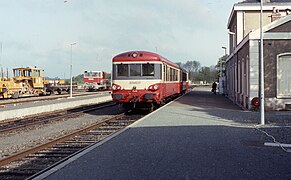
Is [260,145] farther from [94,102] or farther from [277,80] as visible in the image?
[94,102]

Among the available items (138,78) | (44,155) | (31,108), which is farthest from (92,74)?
(44,155)

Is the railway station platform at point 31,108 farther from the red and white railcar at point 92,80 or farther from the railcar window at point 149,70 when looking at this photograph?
the red and white railcar at point 92,80

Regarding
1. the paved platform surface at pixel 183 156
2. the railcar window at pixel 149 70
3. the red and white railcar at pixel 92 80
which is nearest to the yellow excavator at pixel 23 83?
the red and white railcar at pixel 92 80

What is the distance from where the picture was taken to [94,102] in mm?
30047

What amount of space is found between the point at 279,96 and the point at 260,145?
9941 millimetres

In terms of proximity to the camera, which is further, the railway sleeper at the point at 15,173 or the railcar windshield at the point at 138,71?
the railcar windshield at the point at 138,71

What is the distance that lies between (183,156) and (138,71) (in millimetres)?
10221

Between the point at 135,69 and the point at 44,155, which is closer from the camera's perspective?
the point at 44,155

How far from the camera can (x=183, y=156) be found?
23.8 feet

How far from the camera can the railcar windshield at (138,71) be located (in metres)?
17.0

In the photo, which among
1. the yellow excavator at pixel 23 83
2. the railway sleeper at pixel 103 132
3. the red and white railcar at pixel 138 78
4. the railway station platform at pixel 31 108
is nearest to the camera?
the railway sleeper at pixel 103 132

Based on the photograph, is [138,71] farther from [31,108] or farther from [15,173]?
[15,173]

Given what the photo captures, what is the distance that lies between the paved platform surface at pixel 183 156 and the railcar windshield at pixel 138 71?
5.69 meters

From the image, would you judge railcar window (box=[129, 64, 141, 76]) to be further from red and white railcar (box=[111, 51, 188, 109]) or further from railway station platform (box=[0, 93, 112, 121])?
railway station platform (box=[0, 93, 112, 121])
